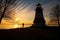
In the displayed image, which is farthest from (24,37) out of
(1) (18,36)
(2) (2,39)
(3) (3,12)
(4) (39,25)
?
(4) (39,25)

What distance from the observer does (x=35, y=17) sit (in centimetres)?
5434

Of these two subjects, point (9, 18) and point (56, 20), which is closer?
point (9, 18)

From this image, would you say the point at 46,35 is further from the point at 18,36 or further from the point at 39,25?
the point at 39,25

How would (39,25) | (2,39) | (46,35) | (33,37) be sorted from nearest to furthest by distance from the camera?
1. (2,39)
2. (33,37)
3. (46,35)
4. (39,25)

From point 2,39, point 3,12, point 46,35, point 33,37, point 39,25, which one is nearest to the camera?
point 2,39

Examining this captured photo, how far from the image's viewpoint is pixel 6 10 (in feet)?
85.3

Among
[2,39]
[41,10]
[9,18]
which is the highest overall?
[41,10]

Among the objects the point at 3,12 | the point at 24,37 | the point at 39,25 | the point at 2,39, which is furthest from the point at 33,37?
the point at 39,25

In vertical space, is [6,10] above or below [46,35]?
above

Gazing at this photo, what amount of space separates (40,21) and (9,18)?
87.9ft

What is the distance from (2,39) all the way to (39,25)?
33.1 meters

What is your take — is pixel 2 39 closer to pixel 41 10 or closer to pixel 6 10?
pixel 6 10

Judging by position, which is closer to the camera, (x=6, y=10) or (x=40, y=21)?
(x=6, y=10)

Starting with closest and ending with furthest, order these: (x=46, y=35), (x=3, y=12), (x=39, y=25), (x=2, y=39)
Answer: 1. (x=2, y=39)
2. (x=46, y=35)
3. (x=3, y=12)
4. (x=39, y=25)
